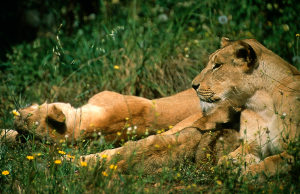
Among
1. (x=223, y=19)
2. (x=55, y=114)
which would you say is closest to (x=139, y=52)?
(x=223, y=19)

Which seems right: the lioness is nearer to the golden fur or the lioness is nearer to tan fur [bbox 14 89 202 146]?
the golden fur

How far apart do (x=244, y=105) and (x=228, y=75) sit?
32 cm

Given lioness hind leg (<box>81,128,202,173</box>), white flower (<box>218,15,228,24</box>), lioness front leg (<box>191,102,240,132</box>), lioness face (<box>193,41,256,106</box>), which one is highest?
white flower (<box>218,15,228,24</box>)

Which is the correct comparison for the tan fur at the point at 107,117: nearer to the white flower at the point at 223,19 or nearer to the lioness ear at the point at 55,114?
the lioness ear at the point at 55,114

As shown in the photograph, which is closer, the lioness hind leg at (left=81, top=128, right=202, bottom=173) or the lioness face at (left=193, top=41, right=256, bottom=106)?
the lioness hind leg at (left=81, top=128, right=202, bottom=173)

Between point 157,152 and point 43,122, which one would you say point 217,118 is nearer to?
point 157,152

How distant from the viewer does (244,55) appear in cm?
293

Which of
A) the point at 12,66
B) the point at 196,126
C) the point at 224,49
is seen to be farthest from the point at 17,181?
the point at 12,66

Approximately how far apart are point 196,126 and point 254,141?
0.53 meters

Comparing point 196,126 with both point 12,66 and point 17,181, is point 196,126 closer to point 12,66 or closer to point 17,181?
point 17,181

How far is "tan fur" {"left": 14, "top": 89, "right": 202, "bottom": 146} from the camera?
3.30m

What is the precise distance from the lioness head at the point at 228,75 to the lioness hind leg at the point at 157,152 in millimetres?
386

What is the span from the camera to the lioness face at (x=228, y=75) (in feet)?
9.59

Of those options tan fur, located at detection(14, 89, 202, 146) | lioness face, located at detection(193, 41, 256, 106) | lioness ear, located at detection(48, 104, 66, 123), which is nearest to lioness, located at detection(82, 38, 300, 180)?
lioness face, located at detection(193, 41, 256, 106)
